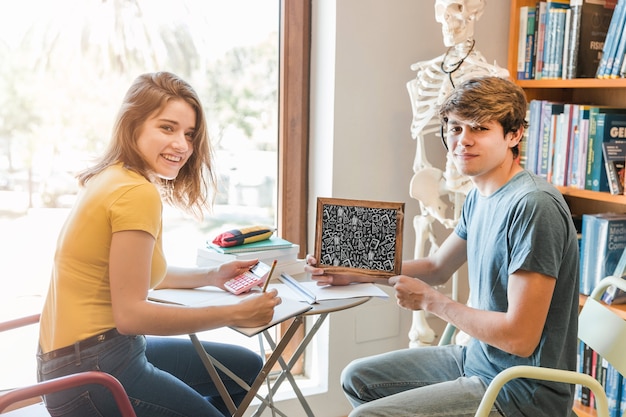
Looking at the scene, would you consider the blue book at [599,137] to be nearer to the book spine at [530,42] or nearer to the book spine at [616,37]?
the book spine at [616,37]

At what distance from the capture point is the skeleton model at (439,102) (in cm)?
243

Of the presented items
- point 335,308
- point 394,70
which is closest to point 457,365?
point 335,308

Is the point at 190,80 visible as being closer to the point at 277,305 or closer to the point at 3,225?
the point at 3,225

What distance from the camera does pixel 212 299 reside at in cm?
189

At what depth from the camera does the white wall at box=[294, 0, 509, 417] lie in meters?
2.70

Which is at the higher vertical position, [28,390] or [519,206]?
[519,206]

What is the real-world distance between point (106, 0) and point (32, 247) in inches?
34.7

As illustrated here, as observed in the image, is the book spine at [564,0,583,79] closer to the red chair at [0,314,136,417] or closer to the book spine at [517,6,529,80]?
the book spine at [517,6,529,80]

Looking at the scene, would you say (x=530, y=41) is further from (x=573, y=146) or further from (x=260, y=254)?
(x=260, y=254)

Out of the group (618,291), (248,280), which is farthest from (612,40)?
(248,280)

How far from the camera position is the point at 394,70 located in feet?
9.12

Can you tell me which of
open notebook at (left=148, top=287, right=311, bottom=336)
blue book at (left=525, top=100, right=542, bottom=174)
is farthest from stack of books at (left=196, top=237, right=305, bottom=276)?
blue book at (left=525, top=100, right=542, bottom=174)

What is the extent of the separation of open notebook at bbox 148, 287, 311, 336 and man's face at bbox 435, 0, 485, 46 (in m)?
1.10

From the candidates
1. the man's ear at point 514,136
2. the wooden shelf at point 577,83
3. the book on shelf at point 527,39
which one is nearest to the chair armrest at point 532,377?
the man's ear at point 514,136
